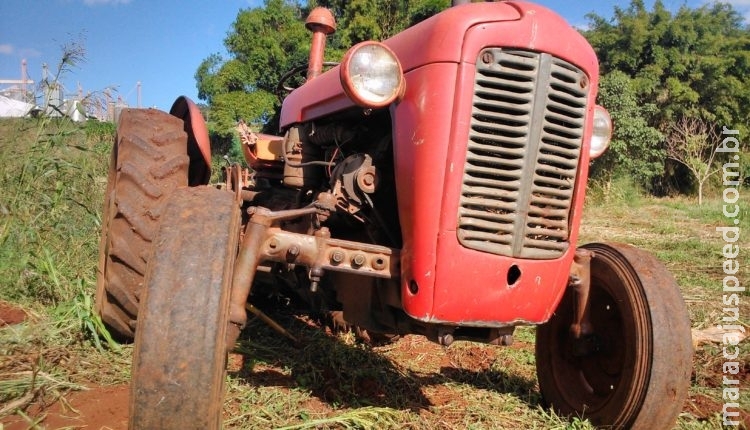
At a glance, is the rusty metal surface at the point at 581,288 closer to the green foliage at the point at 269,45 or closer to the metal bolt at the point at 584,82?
the metal bolt at the point at 584,82

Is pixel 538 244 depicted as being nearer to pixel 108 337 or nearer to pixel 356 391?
pixel 356 391

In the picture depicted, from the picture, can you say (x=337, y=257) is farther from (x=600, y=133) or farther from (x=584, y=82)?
(x=600, y=133)

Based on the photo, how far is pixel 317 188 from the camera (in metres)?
3.44

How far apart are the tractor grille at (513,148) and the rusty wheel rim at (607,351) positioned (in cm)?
68

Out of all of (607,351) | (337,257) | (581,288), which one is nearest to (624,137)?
(607,351)

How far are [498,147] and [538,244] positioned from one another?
0.43 metres

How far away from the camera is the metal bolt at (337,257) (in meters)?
2.37

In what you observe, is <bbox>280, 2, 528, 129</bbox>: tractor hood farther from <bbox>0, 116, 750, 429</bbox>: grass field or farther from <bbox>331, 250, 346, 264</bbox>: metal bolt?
<bbox>0, 116, 750, 429</bbox>: grass field

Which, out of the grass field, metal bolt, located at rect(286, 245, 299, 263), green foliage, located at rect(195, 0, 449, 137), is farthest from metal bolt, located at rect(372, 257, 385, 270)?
green foliage, located at rect(195, 0, 449, 137)

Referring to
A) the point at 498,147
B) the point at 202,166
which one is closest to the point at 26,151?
the point at 202,166

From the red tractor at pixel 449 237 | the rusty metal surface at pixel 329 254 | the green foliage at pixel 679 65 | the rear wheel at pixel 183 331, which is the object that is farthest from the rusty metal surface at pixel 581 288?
the green foliage at pixel 679 65

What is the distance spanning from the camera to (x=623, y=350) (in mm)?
2871

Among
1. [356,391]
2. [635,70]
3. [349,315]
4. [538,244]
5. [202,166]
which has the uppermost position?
[635,70]

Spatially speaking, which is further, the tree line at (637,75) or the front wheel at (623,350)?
the tree line at (637,75)
